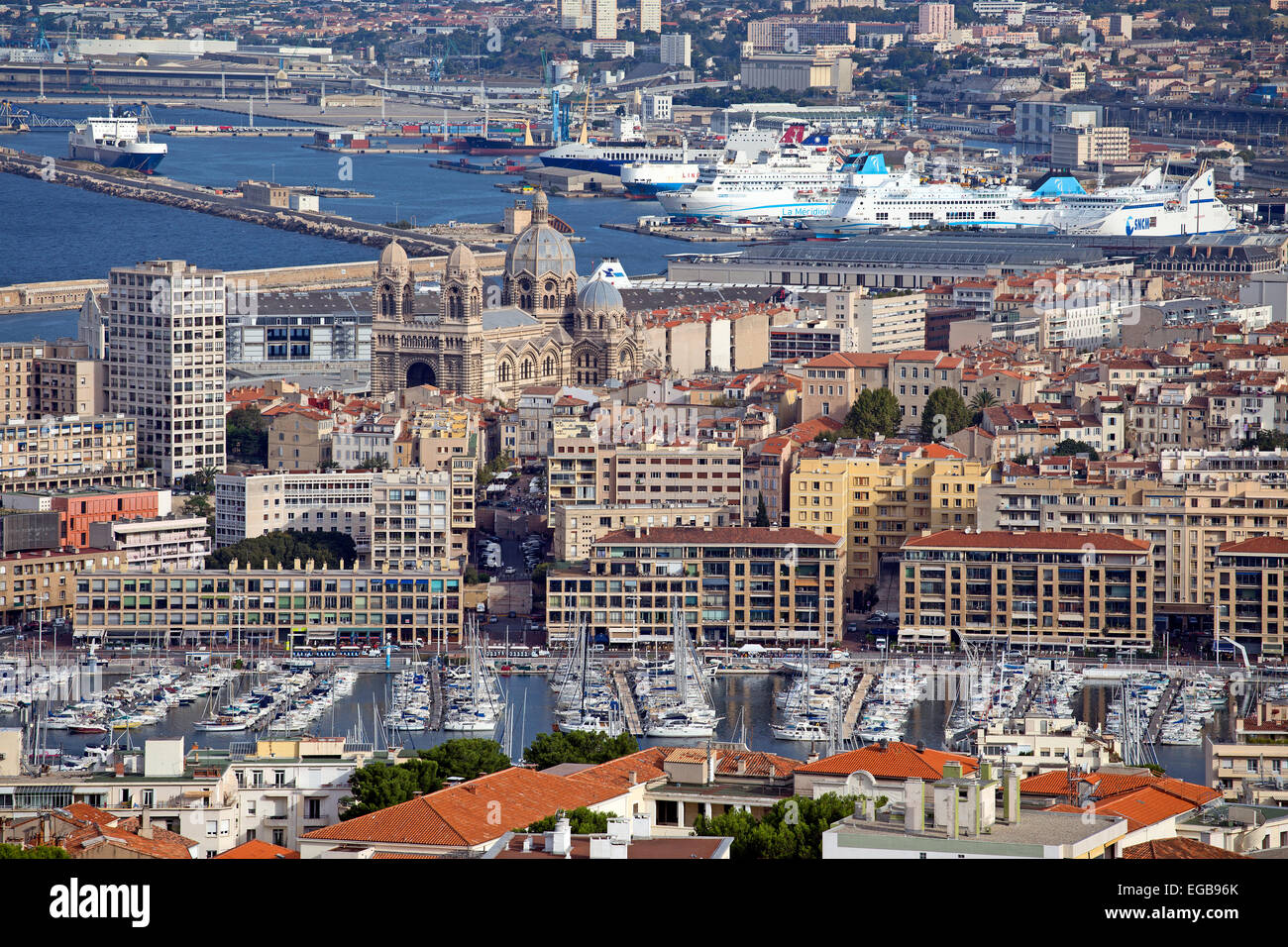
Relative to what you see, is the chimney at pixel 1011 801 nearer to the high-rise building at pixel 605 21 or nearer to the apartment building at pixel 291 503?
the apartment building at pixel 291 503

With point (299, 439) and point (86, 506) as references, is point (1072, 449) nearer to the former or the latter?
point (299, 439)

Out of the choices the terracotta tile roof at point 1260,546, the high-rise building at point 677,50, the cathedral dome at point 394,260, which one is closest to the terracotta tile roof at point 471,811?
the terracotta tile roof at point 1260,546

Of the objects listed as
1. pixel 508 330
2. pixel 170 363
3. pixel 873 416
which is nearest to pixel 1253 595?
pixel 873 416

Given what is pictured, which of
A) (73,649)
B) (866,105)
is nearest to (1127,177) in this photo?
(866,105)

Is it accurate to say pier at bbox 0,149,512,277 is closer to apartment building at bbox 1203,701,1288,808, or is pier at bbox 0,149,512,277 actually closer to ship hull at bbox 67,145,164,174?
ship hull at bbox 67,145,164,174
